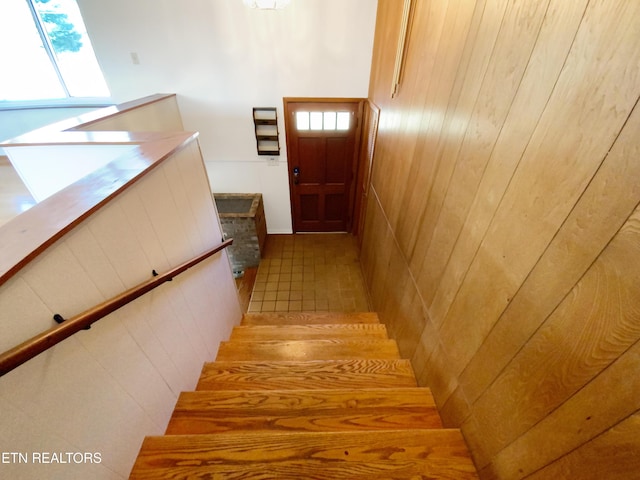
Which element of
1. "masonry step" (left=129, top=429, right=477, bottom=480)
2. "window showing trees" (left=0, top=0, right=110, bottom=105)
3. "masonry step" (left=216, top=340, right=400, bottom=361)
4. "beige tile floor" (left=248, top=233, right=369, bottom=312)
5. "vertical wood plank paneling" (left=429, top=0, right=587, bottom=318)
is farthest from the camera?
"beige tile floor" (left=248, top=233, right=369, bottom=312)

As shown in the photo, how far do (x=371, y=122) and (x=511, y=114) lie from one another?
7.87 ft

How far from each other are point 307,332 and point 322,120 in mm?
2740

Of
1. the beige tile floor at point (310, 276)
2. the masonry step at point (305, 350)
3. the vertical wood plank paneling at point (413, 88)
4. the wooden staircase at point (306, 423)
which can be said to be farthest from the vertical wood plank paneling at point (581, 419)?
the beige tile floor at point (310, 276)

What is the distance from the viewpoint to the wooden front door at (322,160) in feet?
11.7

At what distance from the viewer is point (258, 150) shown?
380 cm

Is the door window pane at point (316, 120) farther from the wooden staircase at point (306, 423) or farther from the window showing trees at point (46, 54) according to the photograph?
the wooden staircase at point (306, 423)

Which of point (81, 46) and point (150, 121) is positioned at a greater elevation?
point (81, 46)

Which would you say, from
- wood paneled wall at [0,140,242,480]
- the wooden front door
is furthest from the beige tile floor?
wood paneled wall at [0,140,242,480]

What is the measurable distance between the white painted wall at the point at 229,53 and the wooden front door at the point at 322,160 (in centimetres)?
18

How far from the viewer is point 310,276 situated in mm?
3732

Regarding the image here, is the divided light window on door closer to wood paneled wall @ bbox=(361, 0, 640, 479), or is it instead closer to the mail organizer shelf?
the mail organizer shelf

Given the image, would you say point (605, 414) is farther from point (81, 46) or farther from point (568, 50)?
point (81, 46)

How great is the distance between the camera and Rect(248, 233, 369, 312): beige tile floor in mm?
3320

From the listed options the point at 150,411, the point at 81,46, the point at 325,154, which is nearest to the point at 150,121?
the point at 81,46
